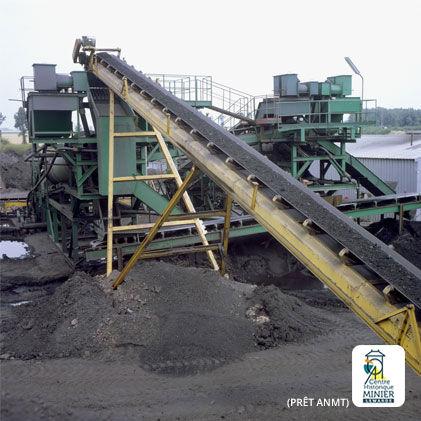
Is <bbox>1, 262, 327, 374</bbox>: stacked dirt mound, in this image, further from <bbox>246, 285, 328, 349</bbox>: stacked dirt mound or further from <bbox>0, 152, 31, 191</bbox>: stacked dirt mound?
<bbox>0, 152, 31, 191</bbox>: stacked dirt mound

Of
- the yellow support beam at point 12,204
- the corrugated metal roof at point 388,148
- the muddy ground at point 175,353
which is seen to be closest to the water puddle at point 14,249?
the yellow support beam at point 12,204

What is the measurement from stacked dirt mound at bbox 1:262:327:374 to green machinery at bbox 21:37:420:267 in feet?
5.37

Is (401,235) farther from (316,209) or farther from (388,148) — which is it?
(316,209)

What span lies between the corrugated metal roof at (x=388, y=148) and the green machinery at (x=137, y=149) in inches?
140

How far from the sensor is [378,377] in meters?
4.38

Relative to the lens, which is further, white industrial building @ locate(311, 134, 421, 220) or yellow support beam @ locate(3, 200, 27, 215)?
yellow support beam @ locate(3, 200, 27, 215)

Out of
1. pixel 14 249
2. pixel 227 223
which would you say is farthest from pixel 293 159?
pixel 14 249

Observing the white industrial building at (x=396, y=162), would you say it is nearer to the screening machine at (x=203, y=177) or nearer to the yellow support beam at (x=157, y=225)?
the screening machine at (x=203, y=177)

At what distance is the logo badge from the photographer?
424 centimetres

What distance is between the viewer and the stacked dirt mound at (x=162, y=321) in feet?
20.8

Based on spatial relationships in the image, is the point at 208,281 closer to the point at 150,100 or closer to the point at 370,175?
the point at 150,100

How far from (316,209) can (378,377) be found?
1572 millimetres

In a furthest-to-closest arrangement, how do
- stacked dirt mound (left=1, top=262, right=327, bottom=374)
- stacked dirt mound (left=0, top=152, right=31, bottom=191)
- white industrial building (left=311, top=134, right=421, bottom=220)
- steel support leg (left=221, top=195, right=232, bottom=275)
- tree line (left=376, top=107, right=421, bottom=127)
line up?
tree line (left=376, top=107, right=421, bottom=127)
stacked dirt mound (left=0, top=152, right=31, bottom=191)
white industrial building (left=311, top=134, right=421, bottom=220)
steel support leg (left=221, top=195, right=232, bottom=275)
stacked dirt mound (left=1, top=262, right=327, bottom=374)

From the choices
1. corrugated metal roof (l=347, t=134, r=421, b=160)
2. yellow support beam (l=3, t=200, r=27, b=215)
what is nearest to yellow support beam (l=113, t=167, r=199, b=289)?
yellow support beam (l=3, t=200, r=27, b=215)
